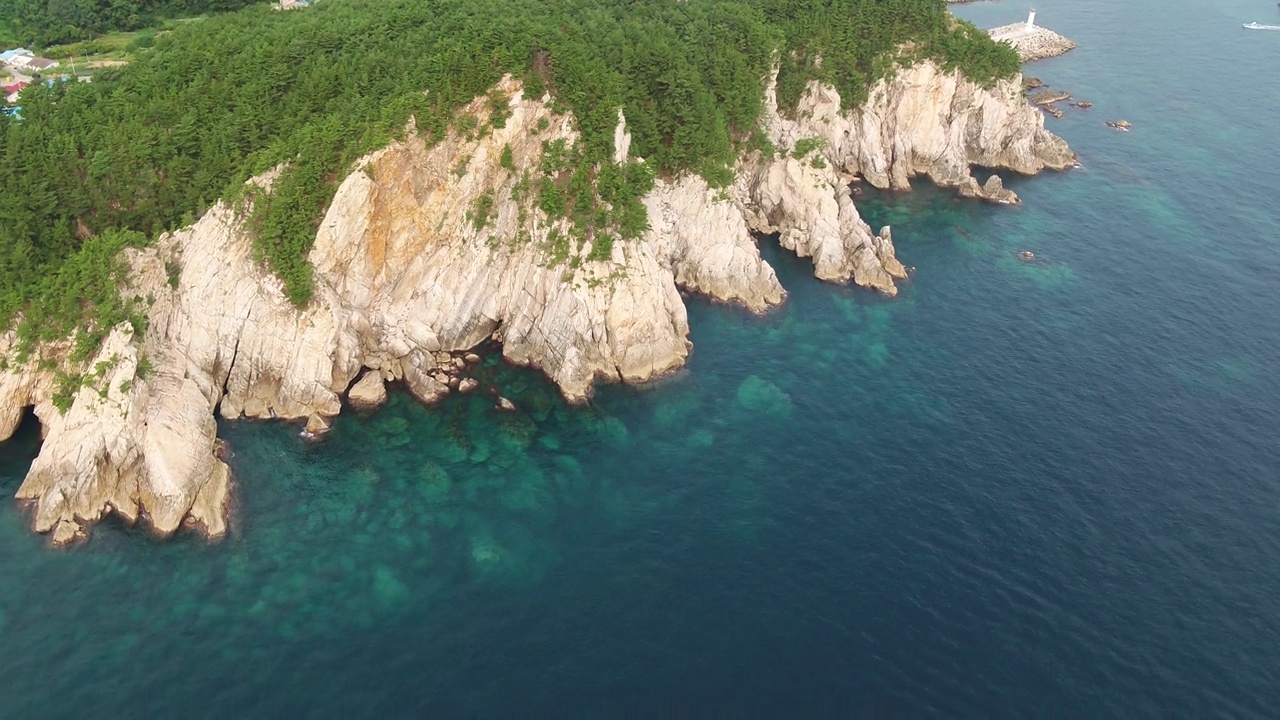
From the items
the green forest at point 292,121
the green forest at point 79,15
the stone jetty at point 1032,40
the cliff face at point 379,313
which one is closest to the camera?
the cliff face at point 379,313

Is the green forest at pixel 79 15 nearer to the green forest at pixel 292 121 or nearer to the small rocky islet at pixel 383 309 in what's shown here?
the green forest at pixel 292 121

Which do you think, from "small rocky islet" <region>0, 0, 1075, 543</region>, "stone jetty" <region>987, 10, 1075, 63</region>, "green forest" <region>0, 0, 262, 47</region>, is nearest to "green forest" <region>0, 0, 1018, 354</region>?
"small rocky islet" <region>0, 0, 1075, 543</region>

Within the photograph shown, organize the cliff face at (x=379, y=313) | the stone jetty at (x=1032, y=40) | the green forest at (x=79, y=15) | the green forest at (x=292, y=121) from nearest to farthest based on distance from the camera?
the cliff face at (x=379, y=313)
the green forest at (x=292, y=121)
the green forest at (x=79, y=15)
the stone jetty at (x=1032, y=40)

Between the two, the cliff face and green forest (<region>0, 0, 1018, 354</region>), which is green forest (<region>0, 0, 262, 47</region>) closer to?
green forest (<region>0, 0, 1018, 354</region>)

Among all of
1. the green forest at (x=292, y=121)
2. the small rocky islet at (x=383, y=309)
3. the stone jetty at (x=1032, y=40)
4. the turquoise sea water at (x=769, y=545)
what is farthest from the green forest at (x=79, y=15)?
the stone jetty at (x=1032, y=40)

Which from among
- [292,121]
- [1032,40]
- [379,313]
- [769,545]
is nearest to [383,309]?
[379,313]

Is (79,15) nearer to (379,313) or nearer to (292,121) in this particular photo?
(292,121)
